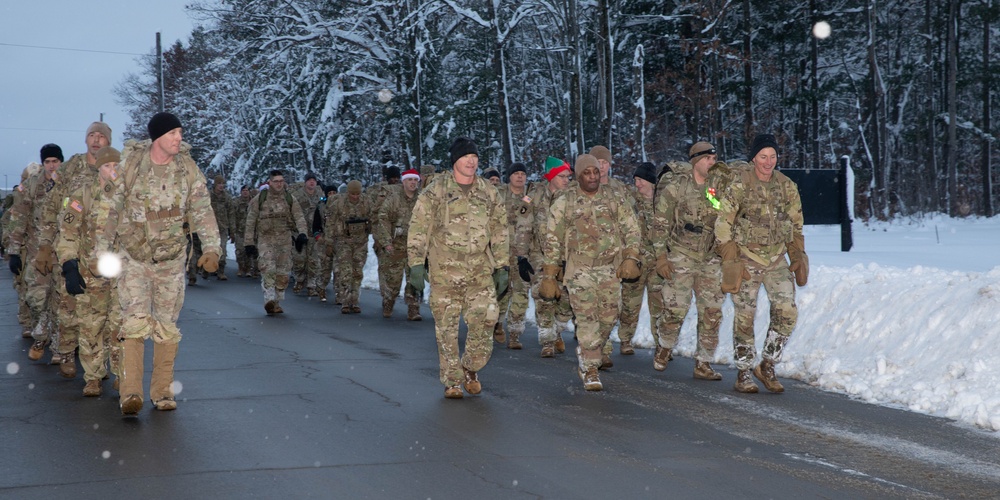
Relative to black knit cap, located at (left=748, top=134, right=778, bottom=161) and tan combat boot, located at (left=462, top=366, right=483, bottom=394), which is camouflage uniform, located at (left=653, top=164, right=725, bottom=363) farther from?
tan combat boot, located at (left=462, top=366, right=483, bottom=394)

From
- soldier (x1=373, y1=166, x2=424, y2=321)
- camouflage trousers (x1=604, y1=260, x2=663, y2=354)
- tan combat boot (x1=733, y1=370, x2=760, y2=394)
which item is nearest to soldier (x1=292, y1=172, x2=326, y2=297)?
soldier (x1=373, y1=166, x2=424, y2=321)

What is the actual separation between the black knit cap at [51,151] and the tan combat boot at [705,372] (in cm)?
715

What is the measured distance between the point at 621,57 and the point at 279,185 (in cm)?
2395

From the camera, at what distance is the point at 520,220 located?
12.3 m

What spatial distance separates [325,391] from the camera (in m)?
8.65

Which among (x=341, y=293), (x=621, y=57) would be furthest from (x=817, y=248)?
(x=621, y=57)

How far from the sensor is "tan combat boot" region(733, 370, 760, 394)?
28.1 ft

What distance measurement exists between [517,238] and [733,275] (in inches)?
159

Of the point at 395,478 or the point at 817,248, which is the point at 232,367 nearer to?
the point at 395,478

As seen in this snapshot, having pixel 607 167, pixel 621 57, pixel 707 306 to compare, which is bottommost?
pixel 707 306

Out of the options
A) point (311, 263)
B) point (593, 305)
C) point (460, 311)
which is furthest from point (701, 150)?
point (311, 263)

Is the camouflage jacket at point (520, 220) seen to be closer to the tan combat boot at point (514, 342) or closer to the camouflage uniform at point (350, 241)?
the tan combat boot at point (514, 342)

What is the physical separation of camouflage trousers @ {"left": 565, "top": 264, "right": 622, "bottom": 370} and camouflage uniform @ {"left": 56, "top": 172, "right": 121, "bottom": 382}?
410cm

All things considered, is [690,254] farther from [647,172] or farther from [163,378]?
[163,378]
